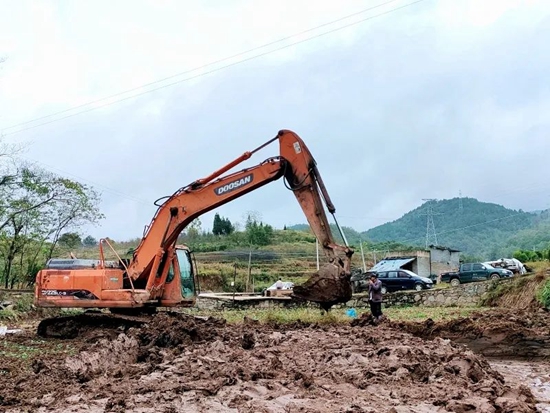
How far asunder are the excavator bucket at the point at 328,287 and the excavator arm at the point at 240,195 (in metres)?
0.02

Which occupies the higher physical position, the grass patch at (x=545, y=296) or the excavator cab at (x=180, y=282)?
the excavator cab at (x=180, y=282)

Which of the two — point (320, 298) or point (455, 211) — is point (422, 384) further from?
point (455, 211)

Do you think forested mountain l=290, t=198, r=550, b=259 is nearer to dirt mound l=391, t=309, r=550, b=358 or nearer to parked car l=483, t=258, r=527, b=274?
parked car l=483, t=258, r=527, b=274

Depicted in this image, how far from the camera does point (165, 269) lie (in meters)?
13.9

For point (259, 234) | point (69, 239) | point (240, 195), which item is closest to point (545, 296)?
point (240, 195)

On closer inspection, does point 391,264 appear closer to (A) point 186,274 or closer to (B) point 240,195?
(A) point 186,274

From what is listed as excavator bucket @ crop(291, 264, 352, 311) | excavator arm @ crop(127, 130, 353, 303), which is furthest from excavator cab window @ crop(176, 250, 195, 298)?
excavator bucket @ crop(291, 264, 352, 311)

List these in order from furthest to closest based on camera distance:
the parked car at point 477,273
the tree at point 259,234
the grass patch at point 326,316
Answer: the tree at point 259,234 < the parked car at point 477,273 < the grass patch at point 326,316

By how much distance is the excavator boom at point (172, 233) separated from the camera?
12.4 meters

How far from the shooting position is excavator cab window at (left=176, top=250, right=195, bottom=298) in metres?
14.4

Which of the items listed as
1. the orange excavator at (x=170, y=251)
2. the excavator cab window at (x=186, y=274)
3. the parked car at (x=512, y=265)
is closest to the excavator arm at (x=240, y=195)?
the orange excavator at (x=170, y=251)

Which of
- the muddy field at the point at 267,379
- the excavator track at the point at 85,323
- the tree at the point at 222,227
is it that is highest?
the tree at the point at 222,227

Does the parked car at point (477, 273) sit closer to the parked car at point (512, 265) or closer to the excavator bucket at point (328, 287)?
the parked car at point (512, 265)

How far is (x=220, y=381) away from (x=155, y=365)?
159 centimetres
